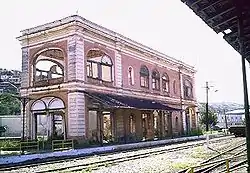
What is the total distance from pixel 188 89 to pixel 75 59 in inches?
1028

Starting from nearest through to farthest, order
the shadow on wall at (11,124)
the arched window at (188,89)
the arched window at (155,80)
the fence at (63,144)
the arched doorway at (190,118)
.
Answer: the fence at (63,144)
the arched window at (155,80)
the arched doorway at (190,118)
the arched window at (188,89)
the shadow on wall at (11,124)

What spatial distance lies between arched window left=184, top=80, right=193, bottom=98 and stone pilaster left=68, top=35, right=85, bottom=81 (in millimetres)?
23784

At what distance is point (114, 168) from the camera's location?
13.3 metres

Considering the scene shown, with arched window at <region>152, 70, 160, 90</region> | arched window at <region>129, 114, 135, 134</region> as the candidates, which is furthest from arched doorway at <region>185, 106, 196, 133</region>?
arched window at <region>129, 114, 135, 134</region>

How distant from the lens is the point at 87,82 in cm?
2569

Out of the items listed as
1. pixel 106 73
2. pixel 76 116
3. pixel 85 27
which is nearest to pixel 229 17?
pixel 76 116

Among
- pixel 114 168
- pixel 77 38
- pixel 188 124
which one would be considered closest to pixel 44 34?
pixel 77 38

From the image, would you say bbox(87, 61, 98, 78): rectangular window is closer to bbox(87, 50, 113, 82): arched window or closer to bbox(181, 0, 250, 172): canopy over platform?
bbox(87, 50, 113, 82): arched window

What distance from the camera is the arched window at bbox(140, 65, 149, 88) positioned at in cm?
3436

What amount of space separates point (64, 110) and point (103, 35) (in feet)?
22.9

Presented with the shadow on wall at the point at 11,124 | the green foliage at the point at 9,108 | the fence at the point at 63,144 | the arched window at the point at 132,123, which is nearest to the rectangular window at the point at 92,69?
the arched window at the point at 132,123

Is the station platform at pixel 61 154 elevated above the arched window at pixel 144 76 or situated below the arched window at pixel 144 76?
below

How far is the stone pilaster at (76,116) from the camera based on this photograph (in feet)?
78.7

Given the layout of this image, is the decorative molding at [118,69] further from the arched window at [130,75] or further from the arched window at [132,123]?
the arched window at [132,123]
